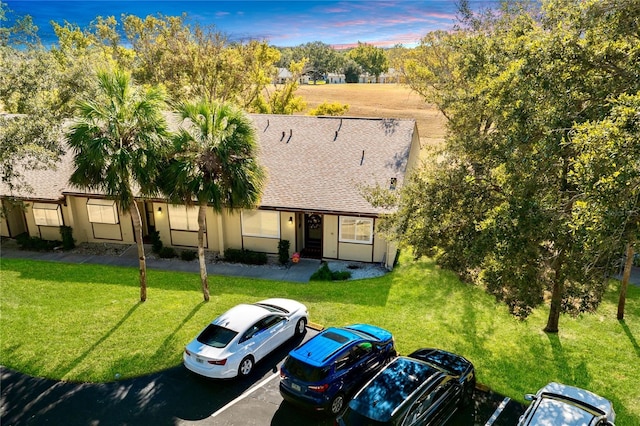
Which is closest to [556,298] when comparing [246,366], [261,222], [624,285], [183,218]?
[624,285]

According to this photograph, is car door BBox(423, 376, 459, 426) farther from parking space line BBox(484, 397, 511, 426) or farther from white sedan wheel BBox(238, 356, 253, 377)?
white sedan wheel BBox(238, 356, 253, 377)

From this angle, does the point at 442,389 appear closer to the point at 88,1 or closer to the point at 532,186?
the point at 532,186

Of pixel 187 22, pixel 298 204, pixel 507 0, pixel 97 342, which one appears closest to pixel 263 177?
pixel 298 204

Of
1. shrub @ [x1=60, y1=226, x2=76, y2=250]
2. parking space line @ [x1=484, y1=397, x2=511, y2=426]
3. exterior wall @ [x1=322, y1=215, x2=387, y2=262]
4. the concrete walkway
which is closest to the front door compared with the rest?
the concrete walkway

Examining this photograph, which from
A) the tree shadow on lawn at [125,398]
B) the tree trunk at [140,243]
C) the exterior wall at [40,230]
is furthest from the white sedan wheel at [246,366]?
the exterior wall at [40,230]

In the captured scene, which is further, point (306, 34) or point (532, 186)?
point (306, 34)

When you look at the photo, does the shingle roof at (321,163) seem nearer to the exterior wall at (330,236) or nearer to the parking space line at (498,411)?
the exterior wall at (330,236)

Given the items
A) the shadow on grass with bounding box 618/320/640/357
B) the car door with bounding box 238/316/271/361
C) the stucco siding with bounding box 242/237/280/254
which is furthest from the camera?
the stucco siding with bounding box 242/237/280/254
